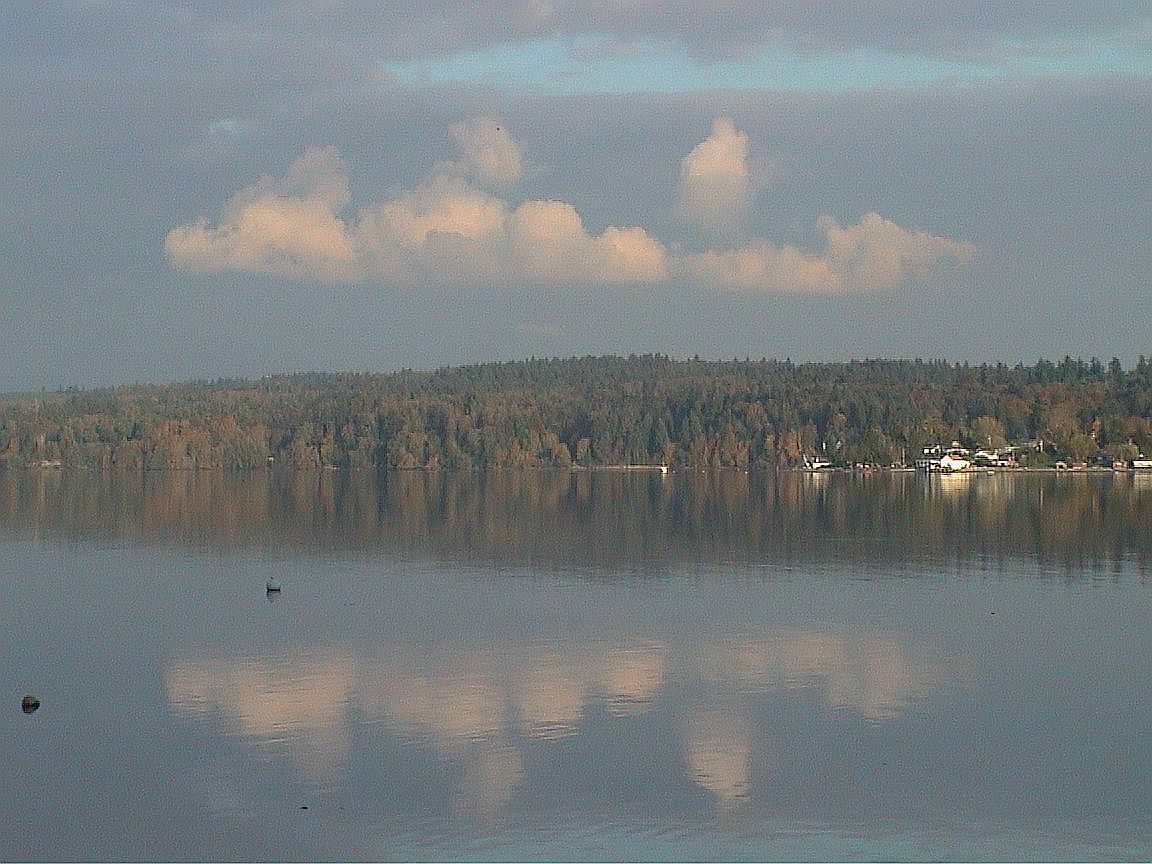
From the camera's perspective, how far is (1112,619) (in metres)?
37.0

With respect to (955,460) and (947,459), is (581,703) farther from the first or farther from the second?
(955,460)

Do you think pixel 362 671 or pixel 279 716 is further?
pixel 362 671

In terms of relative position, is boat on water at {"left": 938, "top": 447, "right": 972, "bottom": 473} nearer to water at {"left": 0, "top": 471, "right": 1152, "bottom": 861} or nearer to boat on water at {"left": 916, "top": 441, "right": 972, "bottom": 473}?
boat on water at {"left": 916, "top": 441, "right": 972, "bottom": 473}

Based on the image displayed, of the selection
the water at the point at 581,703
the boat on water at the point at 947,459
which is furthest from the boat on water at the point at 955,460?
the water at the point at 581,703

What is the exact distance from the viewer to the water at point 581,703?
765 inches

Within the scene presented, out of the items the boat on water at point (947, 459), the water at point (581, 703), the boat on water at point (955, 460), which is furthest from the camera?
the boat on water at point (947, 459)

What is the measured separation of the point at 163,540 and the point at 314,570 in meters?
15.9

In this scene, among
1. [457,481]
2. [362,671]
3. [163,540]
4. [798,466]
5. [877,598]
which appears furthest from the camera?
[798,466]

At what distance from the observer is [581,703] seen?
26.4 m

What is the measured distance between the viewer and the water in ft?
63.7

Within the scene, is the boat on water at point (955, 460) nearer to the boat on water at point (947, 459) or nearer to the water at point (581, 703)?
the boat on water at point (947, 459)

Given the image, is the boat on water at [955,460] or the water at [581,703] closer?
the water at [581,703]

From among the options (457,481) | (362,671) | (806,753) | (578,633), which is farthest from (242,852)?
(457,481)

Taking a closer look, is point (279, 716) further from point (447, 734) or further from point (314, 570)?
point (314, 570)
